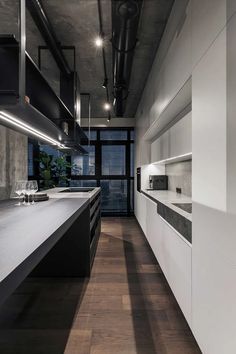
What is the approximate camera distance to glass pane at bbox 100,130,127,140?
7.06m

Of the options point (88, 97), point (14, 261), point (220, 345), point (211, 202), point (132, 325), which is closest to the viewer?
point (14, 261)

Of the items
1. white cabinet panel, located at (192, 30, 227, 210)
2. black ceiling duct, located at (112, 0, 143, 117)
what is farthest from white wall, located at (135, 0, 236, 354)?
black ceiling duct, located at (112, 0, 143, 117)

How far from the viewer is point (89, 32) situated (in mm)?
2930

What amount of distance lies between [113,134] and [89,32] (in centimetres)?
420

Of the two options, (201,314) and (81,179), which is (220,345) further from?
(81,179)

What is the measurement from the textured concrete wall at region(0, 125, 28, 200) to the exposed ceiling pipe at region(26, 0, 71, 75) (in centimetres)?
148

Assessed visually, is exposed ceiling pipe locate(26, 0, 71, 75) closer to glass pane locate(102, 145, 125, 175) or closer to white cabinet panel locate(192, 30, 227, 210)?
white cabinet panel locate(192, 30, 227, 210)

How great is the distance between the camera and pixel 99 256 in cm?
357

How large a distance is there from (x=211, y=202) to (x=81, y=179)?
585 cm

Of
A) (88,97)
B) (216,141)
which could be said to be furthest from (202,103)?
(88,97)

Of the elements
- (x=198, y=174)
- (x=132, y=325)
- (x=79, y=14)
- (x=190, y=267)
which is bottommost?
(x=132, y=325)

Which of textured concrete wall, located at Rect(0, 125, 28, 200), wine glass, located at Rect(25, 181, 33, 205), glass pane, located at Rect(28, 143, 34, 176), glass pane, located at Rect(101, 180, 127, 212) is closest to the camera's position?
wine glass, located at Rect(25, 181, 33, 205)

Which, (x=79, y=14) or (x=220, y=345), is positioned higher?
(x=79, y=14)

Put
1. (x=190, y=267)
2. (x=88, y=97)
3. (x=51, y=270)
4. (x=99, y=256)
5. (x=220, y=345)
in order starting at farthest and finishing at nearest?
(x=88, y=97)
(x=99, y=256)
(x=51, y=270)
(x=190, y=267)
(x=220, y=345)
